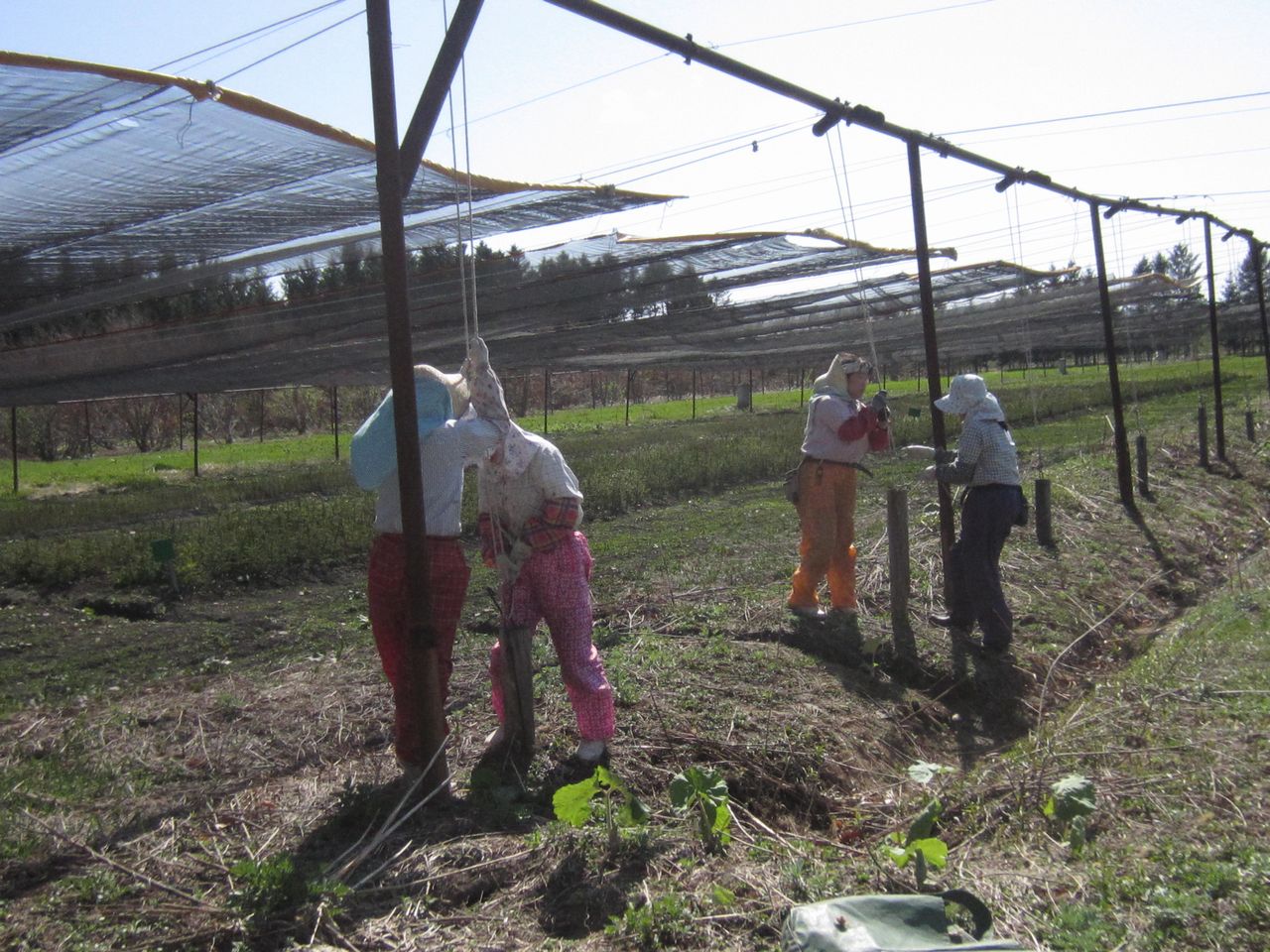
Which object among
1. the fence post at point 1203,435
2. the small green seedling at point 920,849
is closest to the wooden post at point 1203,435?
the fence post at point 1203,435

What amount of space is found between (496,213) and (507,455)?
3.50m

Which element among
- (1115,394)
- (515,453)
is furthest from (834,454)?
(1115,394)

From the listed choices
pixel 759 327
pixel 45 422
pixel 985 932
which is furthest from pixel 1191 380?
pixel 985 932

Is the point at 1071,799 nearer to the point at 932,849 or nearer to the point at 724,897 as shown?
the point at 932,849

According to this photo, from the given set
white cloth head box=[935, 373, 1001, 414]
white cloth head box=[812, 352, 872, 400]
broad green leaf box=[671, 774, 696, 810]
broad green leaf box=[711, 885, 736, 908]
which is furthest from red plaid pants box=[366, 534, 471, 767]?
white cloth head box=[935, 373, 1001, 414]

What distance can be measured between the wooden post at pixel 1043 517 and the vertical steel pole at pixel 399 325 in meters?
6.51

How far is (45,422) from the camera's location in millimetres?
24500

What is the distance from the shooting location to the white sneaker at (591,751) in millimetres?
4039

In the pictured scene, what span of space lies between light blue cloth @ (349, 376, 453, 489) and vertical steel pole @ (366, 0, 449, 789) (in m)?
0.17

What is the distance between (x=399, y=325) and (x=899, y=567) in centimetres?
383

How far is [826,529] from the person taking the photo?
6125mm

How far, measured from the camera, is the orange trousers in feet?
20.0

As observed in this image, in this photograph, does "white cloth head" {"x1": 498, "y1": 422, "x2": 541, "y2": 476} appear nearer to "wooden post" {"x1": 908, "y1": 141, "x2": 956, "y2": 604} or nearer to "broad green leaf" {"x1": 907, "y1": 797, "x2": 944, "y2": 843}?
"broad green leaf" {"x1": 907, "y1": 797, "x2": 944, "y2": 843}

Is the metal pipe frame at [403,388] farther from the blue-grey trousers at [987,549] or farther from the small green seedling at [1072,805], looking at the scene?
the blue-grey trousers at [987,549]
